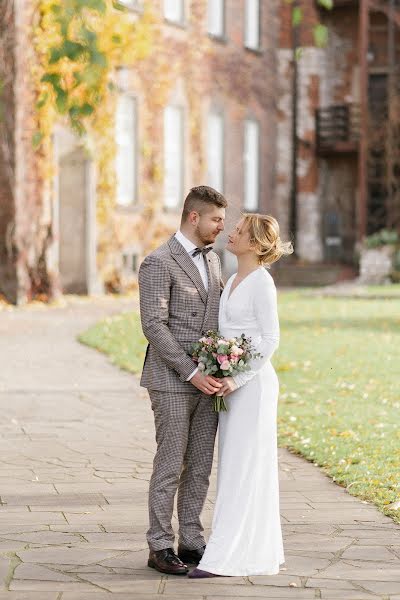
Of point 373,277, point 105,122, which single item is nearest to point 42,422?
point 105,122

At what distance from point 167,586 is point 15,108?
1765cm

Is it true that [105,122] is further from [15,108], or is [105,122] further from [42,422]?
[42,422]

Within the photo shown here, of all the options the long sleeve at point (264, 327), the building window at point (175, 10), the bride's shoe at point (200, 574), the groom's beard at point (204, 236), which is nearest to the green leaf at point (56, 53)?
the groom's beard at point (204, 236)

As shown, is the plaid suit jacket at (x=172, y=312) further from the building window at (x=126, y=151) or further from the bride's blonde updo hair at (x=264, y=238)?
the building window at (x=126, y=151)

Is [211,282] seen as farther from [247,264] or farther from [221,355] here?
[221,355]

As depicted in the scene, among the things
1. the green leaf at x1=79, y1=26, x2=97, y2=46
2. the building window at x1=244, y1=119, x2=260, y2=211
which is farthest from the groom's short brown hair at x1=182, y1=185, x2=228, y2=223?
the building window at x1=244, y1=119, x2=260, y2=211

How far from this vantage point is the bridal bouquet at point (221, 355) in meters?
5.28

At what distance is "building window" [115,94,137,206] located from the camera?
85.2 feet

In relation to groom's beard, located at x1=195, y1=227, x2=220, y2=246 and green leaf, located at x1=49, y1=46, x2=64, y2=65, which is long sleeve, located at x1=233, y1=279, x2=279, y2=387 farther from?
green leaf, located at x1=49, y1=46, x2=64, y2=65

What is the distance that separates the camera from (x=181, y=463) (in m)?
5.52

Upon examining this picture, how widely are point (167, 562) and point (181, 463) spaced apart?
1.33 ft

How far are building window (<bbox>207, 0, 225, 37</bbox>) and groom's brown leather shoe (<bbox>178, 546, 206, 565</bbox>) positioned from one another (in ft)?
81.5

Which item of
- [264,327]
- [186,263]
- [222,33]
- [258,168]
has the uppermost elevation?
[222,33]

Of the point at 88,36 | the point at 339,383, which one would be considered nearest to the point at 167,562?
the point at 88,36
